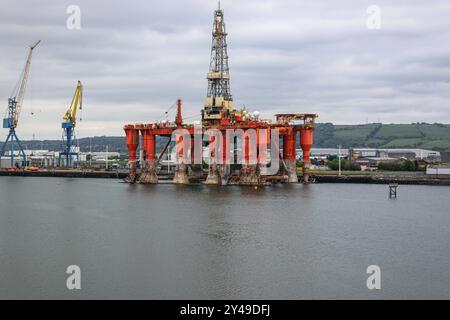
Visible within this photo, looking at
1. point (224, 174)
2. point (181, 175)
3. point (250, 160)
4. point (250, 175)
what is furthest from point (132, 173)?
point (250, 160)

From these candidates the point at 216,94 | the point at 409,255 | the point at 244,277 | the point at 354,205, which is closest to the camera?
the point at 244,277

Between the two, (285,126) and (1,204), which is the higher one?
(285,126)

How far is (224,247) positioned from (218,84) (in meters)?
48.0

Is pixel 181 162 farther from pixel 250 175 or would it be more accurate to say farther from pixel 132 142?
pixel 250 175

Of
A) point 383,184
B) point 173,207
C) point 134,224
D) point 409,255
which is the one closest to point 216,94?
point 383,184

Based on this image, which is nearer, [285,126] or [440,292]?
[440,292]

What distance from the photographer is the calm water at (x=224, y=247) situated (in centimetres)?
2392

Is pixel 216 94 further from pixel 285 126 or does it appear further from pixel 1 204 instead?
pixel 1 204

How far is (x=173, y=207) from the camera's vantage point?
Result: 48.9m

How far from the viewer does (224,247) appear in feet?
104

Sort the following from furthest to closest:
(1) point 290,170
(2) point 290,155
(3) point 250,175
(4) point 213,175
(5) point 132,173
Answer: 1. (5) point 132,173
2. (2) point 290,155
3. (1) point 290,170
4. (4) point 213,175
5. (3) point 250,175

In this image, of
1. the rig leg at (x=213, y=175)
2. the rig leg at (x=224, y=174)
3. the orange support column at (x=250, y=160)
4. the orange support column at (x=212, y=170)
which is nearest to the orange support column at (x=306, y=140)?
the orange support column at (x=250, y=160)

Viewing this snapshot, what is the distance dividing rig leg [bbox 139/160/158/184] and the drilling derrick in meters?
8.80

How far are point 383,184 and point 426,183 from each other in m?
5.56
